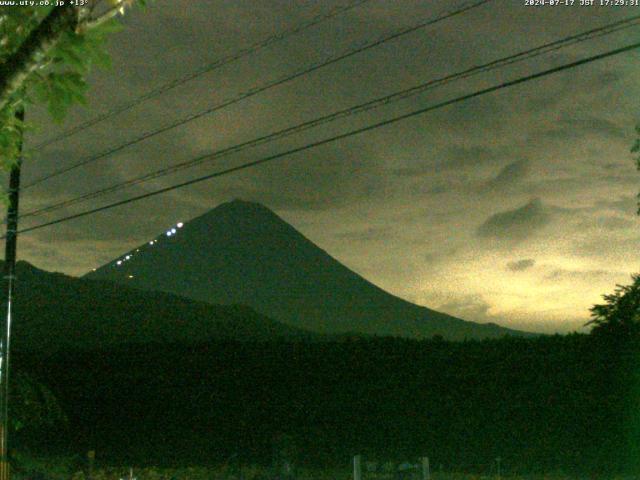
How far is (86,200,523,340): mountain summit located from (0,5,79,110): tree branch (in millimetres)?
94825

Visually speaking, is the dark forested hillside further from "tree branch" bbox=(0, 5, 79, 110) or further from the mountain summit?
the mountain summit

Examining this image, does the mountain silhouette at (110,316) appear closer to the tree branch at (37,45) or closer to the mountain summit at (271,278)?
the mountain summit at (271,278)

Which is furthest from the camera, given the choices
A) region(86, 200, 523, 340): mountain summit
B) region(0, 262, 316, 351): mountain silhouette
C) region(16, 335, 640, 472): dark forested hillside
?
region(86, 200, 523, 340): mountain summit

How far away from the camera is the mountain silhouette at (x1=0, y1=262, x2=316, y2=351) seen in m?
51.1

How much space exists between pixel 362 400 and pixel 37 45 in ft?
51.0

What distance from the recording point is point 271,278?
467 ft

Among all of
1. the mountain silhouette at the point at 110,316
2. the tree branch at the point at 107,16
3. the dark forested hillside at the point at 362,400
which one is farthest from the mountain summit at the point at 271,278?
the tree branch at the point at 107,16

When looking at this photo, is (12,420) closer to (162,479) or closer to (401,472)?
(162,479)

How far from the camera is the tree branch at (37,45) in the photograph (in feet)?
12.1

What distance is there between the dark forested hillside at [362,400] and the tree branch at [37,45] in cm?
1477

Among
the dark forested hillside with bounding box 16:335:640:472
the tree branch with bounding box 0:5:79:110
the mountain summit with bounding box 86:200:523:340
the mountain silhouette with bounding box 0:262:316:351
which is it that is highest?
the mountain summit with bounding box 86:200:523:340

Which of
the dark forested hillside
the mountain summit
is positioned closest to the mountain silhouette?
the dark forested hillside

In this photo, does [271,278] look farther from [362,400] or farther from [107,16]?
[107,16]

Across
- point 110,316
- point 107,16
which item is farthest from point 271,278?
point 107,16
